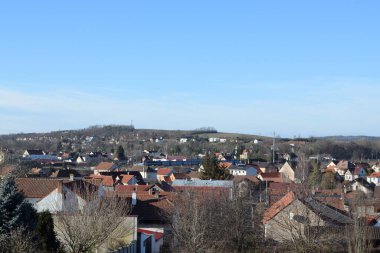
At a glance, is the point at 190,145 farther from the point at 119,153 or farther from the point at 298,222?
the point at 298,222

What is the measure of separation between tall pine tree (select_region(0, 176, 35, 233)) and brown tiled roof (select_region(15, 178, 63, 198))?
14.3 m

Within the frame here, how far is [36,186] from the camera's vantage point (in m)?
39.0

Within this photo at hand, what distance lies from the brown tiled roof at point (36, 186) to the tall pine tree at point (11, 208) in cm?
1426

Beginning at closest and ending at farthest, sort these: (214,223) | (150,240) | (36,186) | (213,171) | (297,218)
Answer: (297,218)
(150,240)
(214,223)
(36,186)
(213,171)

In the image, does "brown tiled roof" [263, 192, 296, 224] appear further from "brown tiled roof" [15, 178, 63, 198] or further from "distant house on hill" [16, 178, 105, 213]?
"brown tiled roof" [15, 178, 63, 198]

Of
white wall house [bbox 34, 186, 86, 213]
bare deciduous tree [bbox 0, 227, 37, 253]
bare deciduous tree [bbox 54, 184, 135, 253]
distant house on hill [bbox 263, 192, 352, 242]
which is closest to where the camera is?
bare deciduous tree [bbox 0, 227, 37, 253]

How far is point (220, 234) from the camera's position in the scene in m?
31.6

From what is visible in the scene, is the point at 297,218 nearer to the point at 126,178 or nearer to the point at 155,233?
the point at 155,233

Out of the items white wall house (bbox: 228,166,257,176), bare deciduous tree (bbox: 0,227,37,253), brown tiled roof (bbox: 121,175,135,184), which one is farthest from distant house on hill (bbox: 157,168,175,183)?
bare deciduous tree (bbox: 0,227,37,253)

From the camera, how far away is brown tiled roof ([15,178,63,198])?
125 feet

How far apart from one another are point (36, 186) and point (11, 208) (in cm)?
1591

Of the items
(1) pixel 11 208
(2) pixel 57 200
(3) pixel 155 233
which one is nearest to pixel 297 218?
(3) pixel 155 233

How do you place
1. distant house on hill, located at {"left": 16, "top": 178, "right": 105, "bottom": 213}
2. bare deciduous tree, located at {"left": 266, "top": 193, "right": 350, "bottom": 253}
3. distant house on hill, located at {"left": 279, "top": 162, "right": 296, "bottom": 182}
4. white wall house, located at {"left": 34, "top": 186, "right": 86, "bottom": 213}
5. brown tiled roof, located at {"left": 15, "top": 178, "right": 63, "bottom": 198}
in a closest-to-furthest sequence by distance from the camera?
bare deciduous tree, located at {"left": 266, "top": 193, "right": 350, "bottom": 253} < distant house on hill, located at {"left": 16, "top": 178, "right": 105, "bottom": 213} < white wall house, located at {"left": 34, "top": 186, "right": 86, "bottom": 213} < brown tiled roof, located at {"left": 15, "top": 178, "right": 63, "bottom": 198} < distant house on hill, located at {"left": 279, "top": 162, "right": 296, "bottom": 182}

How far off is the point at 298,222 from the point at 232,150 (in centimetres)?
13974
